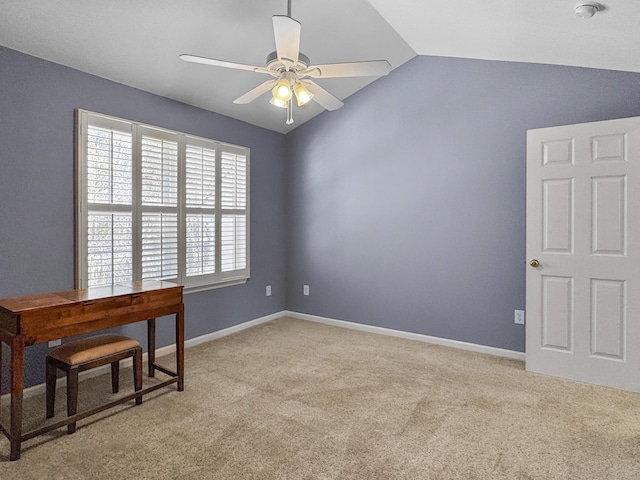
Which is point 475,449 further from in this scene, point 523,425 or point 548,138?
point 548,138

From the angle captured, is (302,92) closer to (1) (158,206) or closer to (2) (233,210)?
(1) (158,206)

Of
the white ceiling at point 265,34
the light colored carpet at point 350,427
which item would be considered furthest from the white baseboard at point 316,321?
the white ceiling at point 265,34

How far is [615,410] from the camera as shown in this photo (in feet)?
8.41

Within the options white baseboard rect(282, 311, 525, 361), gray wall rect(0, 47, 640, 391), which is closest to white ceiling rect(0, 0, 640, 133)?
gray wall rect(0, 47, 640, 391)

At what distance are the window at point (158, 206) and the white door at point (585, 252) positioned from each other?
297cm

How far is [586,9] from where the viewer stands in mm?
2291

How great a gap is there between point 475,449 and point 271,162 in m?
3.81

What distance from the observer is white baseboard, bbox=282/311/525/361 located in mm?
3629

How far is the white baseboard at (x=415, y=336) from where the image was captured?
11.9 feet

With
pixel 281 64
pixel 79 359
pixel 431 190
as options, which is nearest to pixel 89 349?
pixel 79 359

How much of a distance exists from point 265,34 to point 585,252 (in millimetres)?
3053

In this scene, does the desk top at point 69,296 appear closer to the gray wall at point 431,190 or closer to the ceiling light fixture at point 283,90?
the ceiling light fixture at point 283,90

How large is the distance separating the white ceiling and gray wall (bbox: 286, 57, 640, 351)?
0.93ft

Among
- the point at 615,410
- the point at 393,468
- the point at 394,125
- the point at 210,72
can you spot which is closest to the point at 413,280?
the point at 394,125
